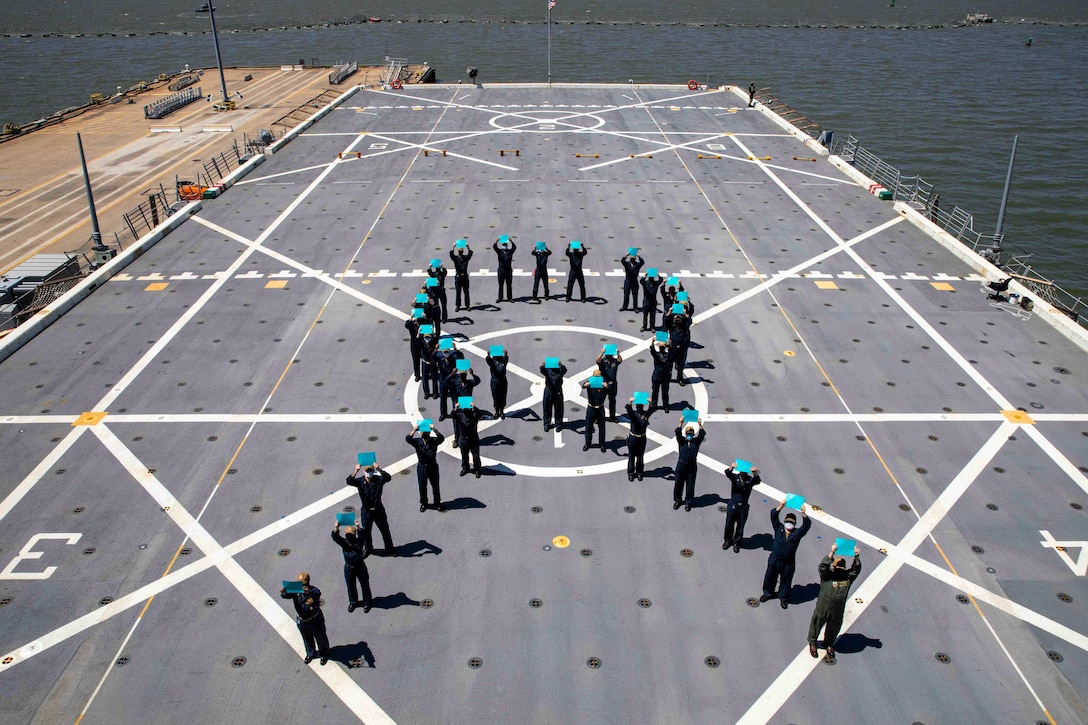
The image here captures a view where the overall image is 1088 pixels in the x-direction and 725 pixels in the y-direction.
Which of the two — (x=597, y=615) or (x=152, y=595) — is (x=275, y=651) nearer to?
(x=152, y=595)

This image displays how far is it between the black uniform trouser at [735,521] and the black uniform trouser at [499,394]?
6270 millimetres

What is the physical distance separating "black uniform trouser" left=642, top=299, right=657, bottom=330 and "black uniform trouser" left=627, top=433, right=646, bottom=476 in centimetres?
695

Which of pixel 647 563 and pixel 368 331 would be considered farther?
pixel 368 331

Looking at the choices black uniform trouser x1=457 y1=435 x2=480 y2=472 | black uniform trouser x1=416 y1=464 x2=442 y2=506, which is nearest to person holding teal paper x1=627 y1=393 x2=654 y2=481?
black uniform trouser x1=457 y1=435 x2=480 y2=472

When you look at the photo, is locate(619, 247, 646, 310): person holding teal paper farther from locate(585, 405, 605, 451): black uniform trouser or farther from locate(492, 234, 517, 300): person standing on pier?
locate(585, 405, 605, 451): black uniform trouser

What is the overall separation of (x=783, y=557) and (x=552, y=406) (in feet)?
22.6

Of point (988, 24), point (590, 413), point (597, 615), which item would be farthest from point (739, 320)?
point (988, 24)

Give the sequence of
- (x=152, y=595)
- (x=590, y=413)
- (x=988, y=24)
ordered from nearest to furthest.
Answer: (x=152, y=595) → (x=590, y=413) → (x=988, y=24)

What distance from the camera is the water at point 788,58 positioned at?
5803 cm

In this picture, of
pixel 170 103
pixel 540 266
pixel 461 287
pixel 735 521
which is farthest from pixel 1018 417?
pixel 170 103

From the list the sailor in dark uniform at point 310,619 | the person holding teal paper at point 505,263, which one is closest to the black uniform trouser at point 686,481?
the sailor in dark uniform at point 310,619

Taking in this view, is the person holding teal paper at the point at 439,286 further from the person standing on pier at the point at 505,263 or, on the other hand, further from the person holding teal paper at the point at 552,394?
the person holding teal paper at the point at 552,394

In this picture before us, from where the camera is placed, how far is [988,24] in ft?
466

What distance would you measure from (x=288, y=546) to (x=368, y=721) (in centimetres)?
443
